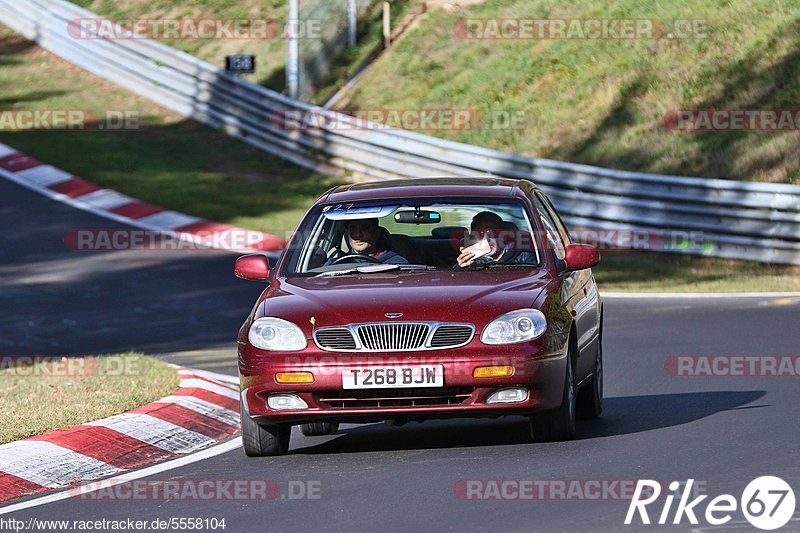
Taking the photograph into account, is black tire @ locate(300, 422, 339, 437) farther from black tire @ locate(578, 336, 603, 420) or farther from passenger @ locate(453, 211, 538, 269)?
black tire @ locate(578, 336, 603, 420)

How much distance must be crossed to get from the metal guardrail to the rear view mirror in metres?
10.3

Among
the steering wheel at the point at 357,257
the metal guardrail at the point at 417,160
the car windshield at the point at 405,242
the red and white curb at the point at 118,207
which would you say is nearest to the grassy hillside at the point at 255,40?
the metal guardrail at the point at 417,160

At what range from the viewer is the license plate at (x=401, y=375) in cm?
870

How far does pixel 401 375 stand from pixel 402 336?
207mm

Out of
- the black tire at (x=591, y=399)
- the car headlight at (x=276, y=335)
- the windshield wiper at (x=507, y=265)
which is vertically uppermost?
the windshield wiper at (x=507, y=265)

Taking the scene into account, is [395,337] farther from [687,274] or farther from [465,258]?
[687,274]

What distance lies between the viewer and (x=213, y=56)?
32.7m

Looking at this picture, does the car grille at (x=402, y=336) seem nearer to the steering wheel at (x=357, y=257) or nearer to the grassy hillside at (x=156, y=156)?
the steering wheel at (x=357, y=257)

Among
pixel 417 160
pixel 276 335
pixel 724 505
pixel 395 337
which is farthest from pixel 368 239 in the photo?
pixel 417 160

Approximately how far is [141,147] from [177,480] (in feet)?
65.1

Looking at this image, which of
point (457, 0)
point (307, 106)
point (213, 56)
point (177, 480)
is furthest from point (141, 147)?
point (177, 480)

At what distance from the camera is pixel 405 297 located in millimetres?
8969

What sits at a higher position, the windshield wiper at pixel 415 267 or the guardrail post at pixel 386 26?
the windshield wiper at pixel 415 267

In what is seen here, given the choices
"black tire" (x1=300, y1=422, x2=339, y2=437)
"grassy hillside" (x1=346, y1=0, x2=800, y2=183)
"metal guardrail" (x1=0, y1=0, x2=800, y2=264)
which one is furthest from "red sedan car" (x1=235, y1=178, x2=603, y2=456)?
"grassy hillside" (x1=346, y1=0, x2=800, y2=183)
